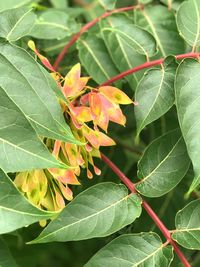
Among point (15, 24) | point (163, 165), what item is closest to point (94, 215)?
point (163, 165)

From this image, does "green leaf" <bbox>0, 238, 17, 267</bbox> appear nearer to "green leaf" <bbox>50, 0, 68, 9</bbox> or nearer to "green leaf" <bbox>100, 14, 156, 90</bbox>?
"green leaf" <bbox>100, 14, 156, 90</bbox>

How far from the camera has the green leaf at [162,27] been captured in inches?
50.4

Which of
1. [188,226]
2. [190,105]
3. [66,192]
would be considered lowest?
[188,226]

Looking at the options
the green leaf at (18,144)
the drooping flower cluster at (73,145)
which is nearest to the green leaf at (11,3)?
the drooping flower cluster at (73,145)

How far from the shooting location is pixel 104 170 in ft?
4.40

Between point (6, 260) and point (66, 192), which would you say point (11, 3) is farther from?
point (6, 260)

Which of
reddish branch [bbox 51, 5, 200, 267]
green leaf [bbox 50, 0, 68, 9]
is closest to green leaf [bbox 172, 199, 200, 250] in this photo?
reddish branch [bbox 51, 5, 200, 267]

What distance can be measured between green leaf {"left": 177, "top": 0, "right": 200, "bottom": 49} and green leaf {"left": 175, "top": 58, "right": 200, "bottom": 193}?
0.10 m

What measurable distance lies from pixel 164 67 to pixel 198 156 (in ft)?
0.75

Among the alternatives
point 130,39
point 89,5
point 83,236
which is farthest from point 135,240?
point 89,5

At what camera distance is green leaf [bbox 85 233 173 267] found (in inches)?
37.9

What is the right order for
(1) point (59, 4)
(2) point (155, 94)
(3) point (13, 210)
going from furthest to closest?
(1) point (59, 4) → (2) point (155, 94) → (3) point (13, 210)

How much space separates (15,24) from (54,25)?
24 centimetres

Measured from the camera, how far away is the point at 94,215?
972 millimetres
